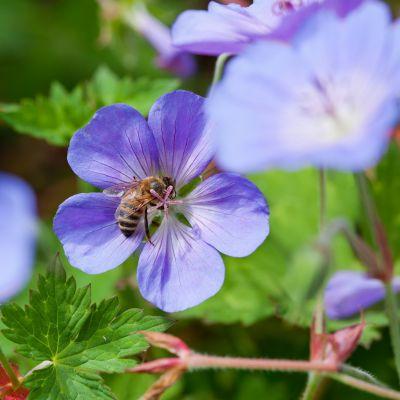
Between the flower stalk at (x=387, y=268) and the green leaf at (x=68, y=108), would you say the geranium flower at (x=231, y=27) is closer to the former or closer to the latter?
the flower stalk at (x=387, y=268)

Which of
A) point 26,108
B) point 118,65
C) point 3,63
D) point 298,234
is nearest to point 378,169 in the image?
point 298,234

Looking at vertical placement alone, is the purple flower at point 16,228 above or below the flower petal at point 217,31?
below

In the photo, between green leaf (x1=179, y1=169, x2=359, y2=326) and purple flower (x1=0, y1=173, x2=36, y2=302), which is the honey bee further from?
purple flower (x1=0, y1=173, x2=36, y2=302)

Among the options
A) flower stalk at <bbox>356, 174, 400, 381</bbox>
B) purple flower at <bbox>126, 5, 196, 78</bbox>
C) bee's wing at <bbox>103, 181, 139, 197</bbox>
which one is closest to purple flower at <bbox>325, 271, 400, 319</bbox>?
flower stalk at <bbox>356, 174, 400, 381</bbox>

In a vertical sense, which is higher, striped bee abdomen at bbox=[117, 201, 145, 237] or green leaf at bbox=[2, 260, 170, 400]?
striped bee abdomen at bbox=[117, 201, 145, 237]

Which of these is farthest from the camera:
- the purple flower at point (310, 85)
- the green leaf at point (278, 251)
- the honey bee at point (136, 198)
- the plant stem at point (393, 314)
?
the green leaf at point (278, 251)

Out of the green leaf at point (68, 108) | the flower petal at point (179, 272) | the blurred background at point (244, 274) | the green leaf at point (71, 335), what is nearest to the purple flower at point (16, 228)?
the blurred background at point (244, 274)

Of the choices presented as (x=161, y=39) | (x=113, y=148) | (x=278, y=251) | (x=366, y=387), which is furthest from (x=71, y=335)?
(x=161, y=39)

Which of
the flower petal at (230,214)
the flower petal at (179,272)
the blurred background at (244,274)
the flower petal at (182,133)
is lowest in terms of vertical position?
the blurred background at (244,274)

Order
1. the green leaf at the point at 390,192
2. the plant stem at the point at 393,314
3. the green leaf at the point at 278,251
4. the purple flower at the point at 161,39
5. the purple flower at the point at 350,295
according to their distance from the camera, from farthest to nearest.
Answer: the purple flower at the point at 161,39
the green leaf at the point at 390,192
the green leaf at the point at 278,251
the purple flower at the point at 350,295
the plant stem at the point at 393,314
